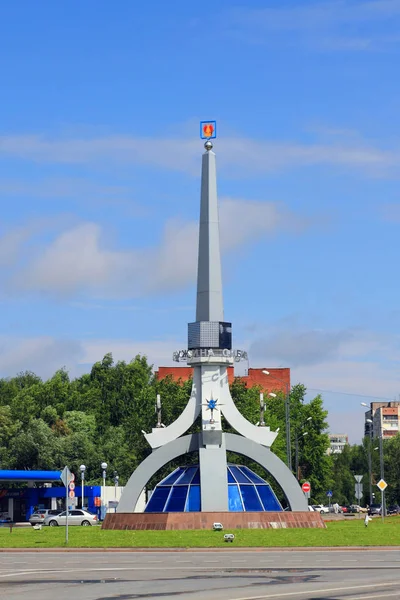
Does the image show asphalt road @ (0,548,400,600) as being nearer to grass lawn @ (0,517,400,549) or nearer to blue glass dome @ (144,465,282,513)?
grass lawn @ (0,517,400,549)

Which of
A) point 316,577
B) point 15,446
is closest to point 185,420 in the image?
point 316,577

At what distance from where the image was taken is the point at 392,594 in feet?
68.6

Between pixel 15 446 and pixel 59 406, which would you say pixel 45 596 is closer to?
pixel 15 446

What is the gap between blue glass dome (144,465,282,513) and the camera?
53.2m

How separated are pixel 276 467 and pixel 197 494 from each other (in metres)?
4.99

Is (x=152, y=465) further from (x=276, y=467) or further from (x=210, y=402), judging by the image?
(x=276, y=467)

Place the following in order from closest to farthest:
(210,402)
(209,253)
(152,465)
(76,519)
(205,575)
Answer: (205,575) → (210,402) → (209,253) → (152,465) → (76,519)

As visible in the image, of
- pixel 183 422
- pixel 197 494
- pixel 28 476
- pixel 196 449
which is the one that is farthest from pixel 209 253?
pixel 28 476

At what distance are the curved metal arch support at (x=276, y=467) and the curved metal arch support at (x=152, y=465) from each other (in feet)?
6.48

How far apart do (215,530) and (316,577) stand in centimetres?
2345

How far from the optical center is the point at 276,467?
184ft

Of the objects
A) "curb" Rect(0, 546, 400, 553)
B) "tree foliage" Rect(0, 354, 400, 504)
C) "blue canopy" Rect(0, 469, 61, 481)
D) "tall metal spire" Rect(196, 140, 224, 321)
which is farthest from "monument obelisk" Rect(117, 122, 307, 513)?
"blue canopy" Rect(0, 469, 61, 481)

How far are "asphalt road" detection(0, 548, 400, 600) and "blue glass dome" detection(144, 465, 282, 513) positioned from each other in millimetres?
16757

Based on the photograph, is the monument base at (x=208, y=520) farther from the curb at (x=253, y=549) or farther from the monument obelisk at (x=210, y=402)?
the curb at (x=253, y=549)
